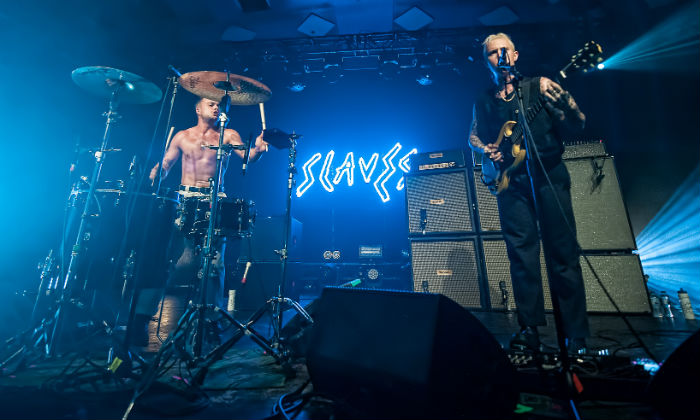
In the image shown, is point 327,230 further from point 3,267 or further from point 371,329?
point 371,329

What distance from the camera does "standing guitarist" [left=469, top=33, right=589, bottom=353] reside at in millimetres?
1991

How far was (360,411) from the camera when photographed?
1180 millimetres

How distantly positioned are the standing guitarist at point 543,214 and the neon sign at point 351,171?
15.7 ft

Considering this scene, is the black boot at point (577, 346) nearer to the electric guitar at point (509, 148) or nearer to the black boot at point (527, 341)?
the black boot at point (527, 341)

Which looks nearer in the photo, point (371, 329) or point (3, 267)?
point (371, 329)

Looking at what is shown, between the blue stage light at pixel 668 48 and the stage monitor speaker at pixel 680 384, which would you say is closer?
the stage monitor speaker at pixel 680 384

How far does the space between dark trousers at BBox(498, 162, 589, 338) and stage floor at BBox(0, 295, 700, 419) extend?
0.91ft

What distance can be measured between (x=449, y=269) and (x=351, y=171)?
14.0ft

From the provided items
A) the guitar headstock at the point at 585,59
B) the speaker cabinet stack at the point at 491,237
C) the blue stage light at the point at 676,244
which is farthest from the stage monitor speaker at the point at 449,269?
the blue stage light at the point at 676,244

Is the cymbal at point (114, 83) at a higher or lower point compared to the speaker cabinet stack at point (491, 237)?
higher

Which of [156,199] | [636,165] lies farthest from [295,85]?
[636,165]

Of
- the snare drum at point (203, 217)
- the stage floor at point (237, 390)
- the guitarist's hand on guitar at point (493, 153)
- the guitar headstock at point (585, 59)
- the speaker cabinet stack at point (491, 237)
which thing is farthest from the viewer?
the speaker cabinet stack at point (491, 237)

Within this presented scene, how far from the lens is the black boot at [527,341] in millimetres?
1896

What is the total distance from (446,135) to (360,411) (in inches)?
270
